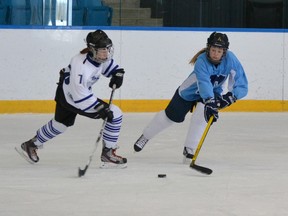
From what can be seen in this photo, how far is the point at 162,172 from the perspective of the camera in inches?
219

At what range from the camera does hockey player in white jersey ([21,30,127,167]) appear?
Answer: 5.57 m

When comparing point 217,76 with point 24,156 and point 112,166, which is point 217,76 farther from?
point 24,156

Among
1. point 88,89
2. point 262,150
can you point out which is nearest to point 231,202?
point 88,89

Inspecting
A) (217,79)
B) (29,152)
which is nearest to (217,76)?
(217,79)

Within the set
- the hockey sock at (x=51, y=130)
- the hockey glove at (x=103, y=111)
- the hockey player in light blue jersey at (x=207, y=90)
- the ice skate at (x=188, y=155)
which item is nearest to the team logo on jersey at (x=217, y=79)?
the hockey player in light blue jersey at (x=207, y=90)

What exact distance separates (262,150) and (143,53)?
261cm

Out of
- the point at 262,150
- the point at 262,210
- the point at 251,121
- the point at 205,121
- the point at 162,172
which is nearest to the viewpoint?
the point at 262,210

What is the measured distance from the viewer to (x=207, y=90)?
5691mm

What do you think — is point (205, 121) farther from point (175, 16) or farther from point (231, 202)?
point (175, 16)

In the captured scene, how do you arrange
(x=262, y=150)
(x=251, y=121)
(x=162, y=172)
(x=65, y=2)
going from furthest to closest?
(x=65, y=2) → (x=251, y=121) → (x=262, y=150) → (x=162, y=172)

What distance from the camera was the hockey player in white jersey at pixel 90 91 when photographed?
5566mm

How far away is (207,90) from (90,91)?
0.66 m

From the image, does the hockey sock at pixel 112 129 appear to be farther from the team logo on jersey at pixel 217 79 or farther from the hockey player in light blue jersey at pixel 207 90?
the team logo on jersey at pixel 217 79

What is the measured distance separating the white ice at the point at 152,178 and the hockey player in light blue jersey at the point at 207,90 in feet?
0.73
